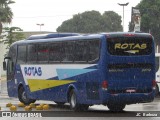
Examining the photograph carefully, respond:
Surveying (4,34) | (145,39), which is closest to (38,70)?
(145,39)

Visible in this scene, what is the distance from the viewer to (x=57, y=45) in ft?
76.3

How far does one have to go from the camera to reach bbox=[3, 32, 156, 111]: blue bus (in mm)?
19844

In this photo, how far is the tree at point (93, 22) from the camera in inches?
4082

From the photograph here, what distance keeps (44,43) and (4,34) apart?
173 feet

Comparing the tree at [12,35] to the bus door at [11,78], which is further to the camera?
the tree at [12,35]

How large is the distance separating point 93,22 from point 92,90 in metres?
84.9

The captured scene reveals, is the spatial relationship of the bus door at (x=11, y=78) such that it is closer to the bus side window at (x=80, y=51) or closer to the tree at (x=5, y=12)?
the bus side window at (x=80, y=51)

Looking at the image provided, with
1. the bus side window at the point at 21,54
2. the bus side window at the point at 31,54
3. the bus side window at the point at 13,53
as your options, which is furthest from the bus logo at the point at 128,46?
the bus side window at the point at 13,53


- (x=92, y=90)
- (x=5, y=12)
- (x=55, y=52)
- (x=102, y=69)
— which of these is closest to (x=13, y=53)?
(x=55, y=52)

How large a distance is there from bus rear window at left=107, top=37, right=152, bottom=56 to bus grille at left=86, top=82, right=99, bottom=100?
133cm

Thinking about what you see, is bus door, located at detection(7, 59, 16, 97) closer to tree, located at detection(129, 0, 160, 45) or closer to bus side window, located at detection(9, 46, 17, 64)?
bus side window, located at detection(9, 46, 17, 64)

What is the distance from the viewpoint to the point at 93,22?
105 meters

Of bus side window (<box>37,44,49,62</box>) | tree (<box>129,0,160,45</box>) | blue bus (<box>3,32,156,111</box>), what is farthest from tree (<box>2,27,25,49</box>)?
blue bus (<box>3,32,156,111</box>)

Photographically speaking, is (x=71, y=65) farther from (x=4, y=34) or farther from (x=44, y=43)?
(x=4, y=34)
